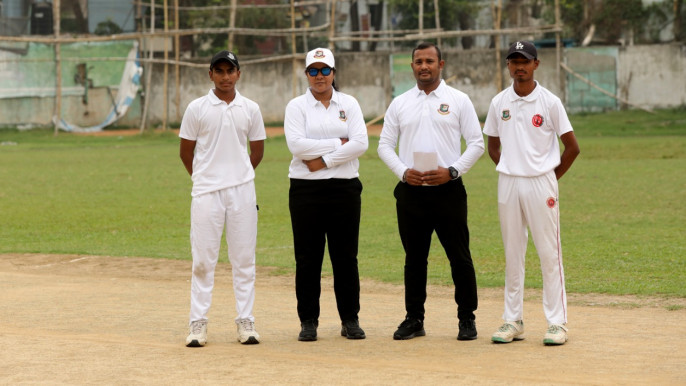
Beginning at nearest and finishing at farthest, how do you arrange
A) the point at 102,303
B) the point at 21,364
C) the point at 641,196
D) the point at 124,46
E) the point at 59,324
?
1. the point at 21,364
2. the point at 59,324
3. the point at 102,303
4. the point at 641,196
5. the point at 124,46

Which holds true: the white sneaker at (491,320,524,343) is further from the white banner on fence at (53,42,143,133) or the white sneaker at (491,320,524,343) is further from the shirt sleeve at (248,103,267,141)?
the white banner on fence at (53,42,143,133)

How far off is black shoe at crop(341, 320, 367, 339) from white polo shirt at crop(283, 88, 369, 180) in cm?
107

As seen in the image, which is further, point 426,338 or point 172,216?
point 172,216

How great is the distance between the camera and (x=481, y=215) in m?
17.0

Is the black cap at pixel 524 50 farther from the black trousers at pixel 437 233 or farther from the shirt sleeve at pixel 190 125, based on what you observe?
the shirt sleeve at pixel 190 125

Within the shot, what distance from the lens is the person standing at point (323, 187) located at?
807cm

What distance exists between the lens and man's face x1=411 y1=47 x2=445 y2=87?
26.3 feet

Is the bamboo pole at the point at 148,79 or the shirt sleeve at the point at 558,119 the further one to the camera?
the bamboo pole at the point at 148,79

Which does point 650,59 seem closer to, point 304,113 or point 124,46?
point 124,46

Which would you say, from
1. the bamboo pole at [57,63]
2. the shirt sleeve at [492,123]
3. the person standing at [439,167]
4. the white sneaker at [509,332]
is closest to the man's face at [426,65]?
the person standing at [439,167]

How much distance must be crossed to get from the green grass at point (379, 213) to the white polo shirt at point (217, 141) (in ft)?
12.8

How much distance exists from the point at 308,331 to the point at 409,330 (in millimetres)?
731

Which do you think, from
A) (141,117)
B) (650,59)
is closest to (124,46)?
(141,117)

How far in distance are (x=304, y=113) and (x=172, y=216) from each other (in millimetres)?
9687
